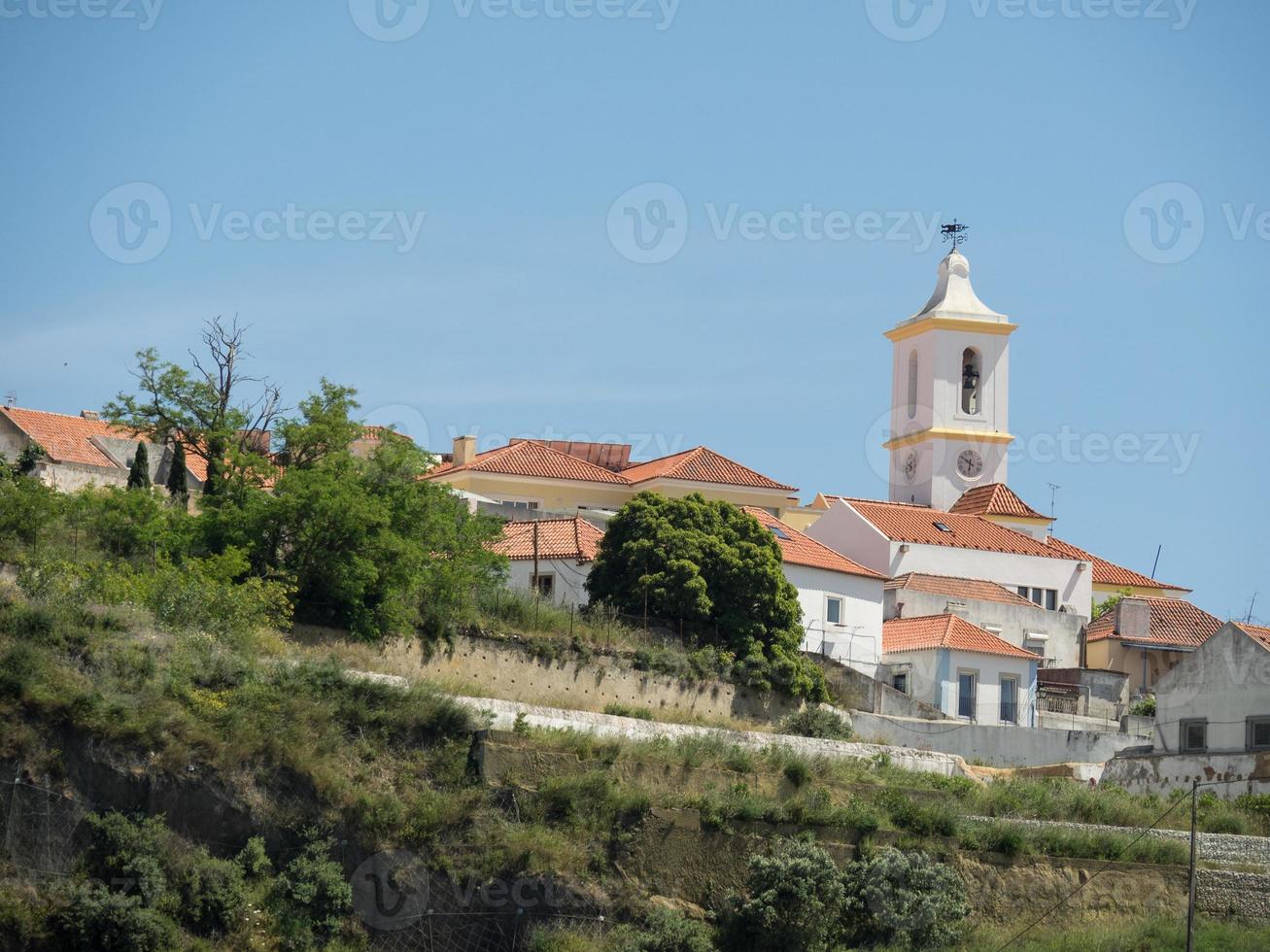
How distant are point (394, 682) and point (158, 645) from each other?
4.14m

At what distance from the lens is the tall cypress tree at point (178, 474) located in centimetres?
4879

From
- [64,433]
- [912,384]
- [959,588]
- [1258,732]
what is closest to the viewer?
[1258,732]

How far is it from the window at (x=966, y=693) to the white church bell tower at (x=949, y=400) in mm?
25691

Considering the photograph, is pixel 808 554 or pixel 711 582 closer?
pixel 711 582

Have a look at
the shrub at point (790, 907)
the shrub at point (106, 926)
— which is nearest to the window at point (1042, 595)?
the shrub at point (790, 907)

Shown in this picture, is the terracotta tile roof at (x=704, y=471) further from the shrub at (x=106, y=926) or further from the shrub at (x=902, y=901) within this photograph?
the shrub at (x=106, y=926)

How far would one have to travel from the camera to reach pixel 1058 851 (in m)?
36.6

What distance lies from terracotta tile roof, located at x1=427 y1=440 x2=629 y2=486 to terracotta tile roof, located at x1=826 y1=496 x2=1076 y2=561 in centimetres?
760

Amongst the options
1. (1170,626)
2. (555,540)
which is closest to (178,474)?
(555,540)

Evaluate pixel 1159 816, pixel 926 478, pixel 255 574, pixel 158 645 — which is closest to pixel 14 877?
pixel 158 645

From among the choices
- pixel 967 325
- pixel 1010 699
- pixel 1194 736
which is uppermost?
pixel 967 325

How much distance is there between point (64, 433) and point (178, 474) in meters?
10.1

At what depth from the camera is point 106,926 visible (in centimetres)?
2928

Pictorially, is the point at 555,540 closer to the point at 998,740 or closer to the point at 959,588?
the point at 998,740
